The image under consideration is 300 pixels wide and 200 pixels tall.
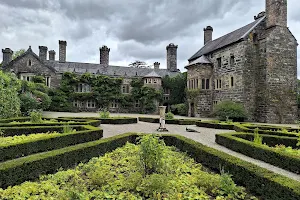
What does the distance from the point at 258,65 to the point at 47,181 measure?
78.3 ft

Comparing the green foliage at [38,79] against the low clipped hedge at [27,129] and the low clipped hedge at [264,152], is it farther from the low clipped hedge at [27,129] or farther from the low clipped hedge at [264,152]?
the low clipped hedge at [264,152]

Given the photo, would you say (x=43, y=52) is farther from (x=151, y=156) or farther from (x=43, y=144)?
(x=151, y=156)

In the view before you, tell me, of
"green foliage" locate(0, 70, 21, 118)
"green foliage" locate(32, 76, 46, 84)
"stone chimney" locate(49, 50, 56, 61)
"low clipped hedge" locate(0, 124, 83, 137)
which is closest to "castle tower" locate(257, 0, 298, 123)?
"low clipped hedge" locate(0, 124, 83, 137)

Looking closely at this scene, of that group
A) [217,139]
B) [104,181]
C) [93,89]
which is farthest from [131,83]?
[104,181]

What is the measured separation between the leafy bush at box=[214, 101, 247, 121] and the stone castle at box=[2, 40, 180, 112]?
551 inches

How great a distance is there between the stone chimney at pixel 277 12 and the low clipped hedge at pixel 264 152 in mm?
17405

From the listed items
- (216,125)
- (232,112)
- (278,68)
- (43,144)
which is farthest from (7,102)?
(278,68)

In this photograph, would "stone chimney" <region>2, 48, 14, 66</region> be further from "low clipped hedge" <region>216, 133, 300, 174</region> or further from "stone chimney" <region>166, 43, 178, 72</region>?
"low clipped hedge" <region>216, 133, 300, 174</region>

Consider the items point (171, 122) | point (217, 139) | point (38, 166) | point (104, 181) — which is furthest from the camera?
point (171, 122)

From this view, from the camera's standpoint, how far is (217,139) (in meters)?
11.0

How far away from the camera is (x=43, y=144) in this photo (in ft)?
27.8

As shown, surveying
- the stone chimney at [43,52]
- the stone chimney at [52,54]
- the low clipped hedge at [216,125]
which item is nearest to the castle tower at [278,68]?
the low clipped hedge at [216,125]

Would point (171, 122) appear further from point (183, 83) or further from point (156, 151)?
point (183, 83)

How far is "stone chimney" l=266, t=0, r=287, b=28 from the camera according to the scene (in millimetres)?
23328
